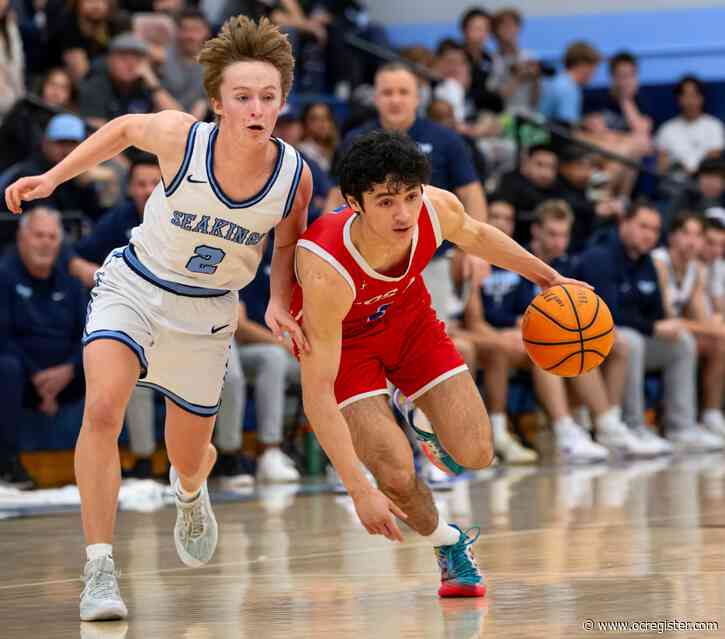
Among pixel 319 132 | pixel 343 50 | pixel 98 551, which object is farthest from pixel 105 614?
pixel 343 50

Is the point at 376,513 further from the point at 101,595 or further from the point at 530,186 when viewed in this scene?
the point at 530,186

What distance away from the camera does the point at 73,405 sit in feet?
30.0

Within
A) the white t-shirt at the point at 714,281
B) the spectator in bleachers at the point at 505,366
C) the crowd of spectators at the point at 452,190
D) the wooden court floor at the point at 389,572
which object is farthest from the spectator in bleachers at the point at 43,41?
the white t-shirt at the point at 714,281

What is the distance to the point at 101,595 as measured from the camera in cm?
443

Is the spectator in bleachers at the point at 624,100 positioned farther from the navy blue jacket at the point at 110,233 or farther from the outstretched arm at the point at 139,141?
the outstretched arm at the point at 139,141

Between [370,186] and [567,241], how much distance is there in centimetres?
702

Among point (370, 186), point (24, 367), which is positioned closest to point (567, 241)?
point (24, 367)

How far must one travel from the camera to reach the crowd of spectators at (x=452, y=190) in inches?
348

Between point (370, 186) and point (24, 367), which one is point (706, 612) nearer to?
point (370, 186)

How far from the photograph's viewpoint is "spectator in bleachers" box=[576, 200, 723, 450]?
37.2ft

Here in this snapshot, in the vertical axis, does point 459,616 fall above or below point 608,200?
below

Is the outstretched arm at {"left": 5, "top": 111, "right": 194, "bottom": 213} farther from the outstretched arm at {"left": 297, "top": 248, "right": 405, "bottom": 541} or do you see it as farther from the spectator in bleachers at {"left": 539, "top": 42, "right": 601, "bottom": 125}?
the spectator in bleachers at {"left": 539, "top": 42, "right": 601, "bottom": 125}

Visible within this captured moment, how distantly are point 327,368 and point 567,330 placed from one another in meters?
0.99

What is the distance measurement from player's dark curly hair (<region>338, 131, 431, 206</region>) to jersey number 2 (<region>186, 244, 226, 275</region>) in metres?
0.53
